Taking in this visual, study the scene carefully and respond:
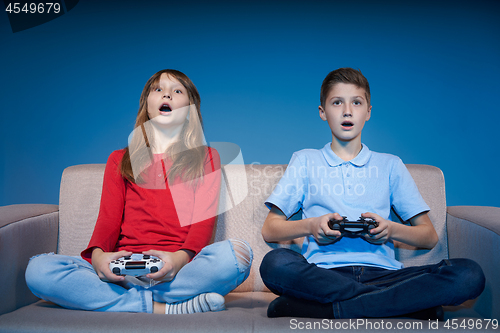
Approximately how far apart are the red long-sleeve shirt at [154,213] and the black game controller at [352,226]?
0.40 m

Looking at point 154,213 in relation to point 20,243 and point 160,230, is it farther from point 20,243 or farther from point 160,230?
point 20,243

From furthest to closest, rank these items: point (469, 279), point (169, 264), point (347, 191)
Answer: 1. point (347, 191)
2. point (169, 264)
3. point (469, 279)

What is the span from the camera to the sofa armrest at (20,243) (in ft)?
3.26

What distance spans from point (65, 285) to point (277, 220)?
61 centimetres

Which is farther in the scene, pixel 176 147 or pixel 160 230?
pixel 176 147

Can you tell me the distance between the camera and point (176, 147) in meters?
1.35

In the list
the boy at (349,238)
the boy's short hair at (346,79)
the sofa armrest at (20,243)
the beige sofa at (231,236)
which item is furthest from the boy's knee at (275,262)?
the sofa armrest at (20,243)

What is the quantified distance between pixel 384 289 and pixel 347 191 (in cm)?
38

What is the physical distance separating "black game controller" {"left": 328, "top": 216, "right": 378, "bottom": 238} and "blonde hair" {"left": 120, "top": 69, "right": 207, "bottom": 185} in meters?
0.50

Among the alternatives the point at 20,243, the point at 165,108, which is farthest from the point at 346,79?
the point at 20,243

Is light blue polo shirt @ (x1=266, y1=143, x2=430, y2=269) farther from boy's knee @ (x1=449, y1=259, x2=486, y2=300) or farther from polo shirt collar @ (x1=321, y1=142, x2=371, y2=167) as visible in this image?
boy's knee @ (x1=449, y1=259, x2=486, y2=300)

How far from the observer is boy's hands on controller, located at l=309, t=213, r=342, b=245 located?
971mm

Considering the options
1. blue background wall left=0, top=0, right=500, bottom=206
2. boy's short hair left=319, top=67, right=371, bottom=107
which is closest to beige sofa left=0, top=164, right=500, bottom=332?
boy's short hair left=319, top=67, right=371, bottom=107

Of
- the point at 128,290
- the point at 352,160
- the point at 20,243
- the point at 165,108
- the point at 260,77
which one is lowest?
the point at 128,290
